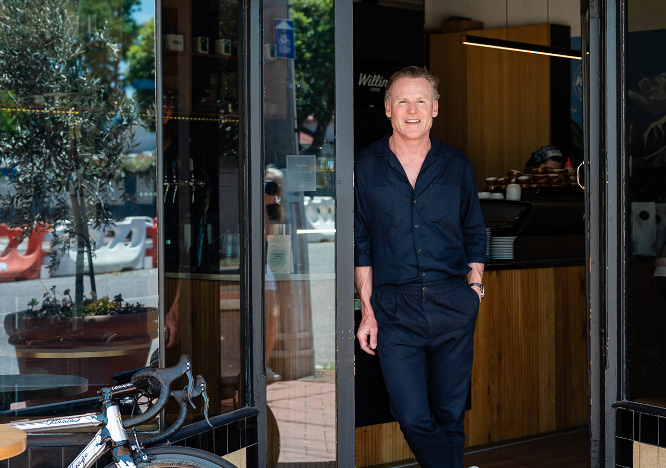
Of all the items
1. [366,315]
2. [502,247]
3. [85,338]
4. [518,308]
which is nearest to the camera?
[366,315]

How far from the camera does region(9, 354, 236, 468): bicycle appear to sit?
2.22 metres

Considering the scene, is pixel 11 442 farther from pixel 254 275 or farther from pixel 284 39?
pixel 284 39

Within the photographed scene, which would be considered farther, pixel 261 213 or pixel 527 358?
pixel 527 358

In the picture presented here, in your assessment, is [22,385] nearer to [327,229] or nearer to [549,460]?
[327,229]

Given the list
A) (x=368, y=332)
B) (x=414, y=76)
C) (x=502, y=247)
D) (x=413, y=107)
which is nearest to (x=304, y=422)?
(x=368, y=332)

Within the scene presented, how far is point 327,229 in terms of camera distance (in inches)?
136

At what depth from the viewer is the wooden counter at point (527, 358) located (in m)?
4.61

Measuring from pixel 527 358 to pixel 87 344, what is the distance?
2.39 meters

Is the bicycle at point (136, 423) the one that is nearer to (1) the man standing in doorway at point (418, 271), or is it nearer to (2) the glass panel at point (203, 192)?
(2) the glass panel at point (203, 192)

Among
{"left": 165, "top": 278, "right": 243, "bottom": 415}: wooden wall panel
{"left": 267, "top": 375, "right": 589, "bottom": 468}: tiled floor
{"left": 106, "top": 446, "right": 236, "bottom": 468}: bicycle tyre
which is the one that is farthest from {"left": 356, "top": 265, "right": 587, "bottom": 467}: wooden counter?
{"left": 106, "top": 446, "right": 236, "bottom": 468}: bicycle tyre

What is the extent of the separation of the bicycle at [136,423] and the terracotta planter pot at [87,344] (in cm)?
99

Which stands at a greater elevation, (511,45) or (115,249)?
(511,45)

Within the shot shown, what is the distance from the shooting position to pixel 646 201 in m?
3.44

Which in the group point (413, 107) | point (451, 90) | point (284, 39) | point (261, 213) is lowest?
point (261, 213)
